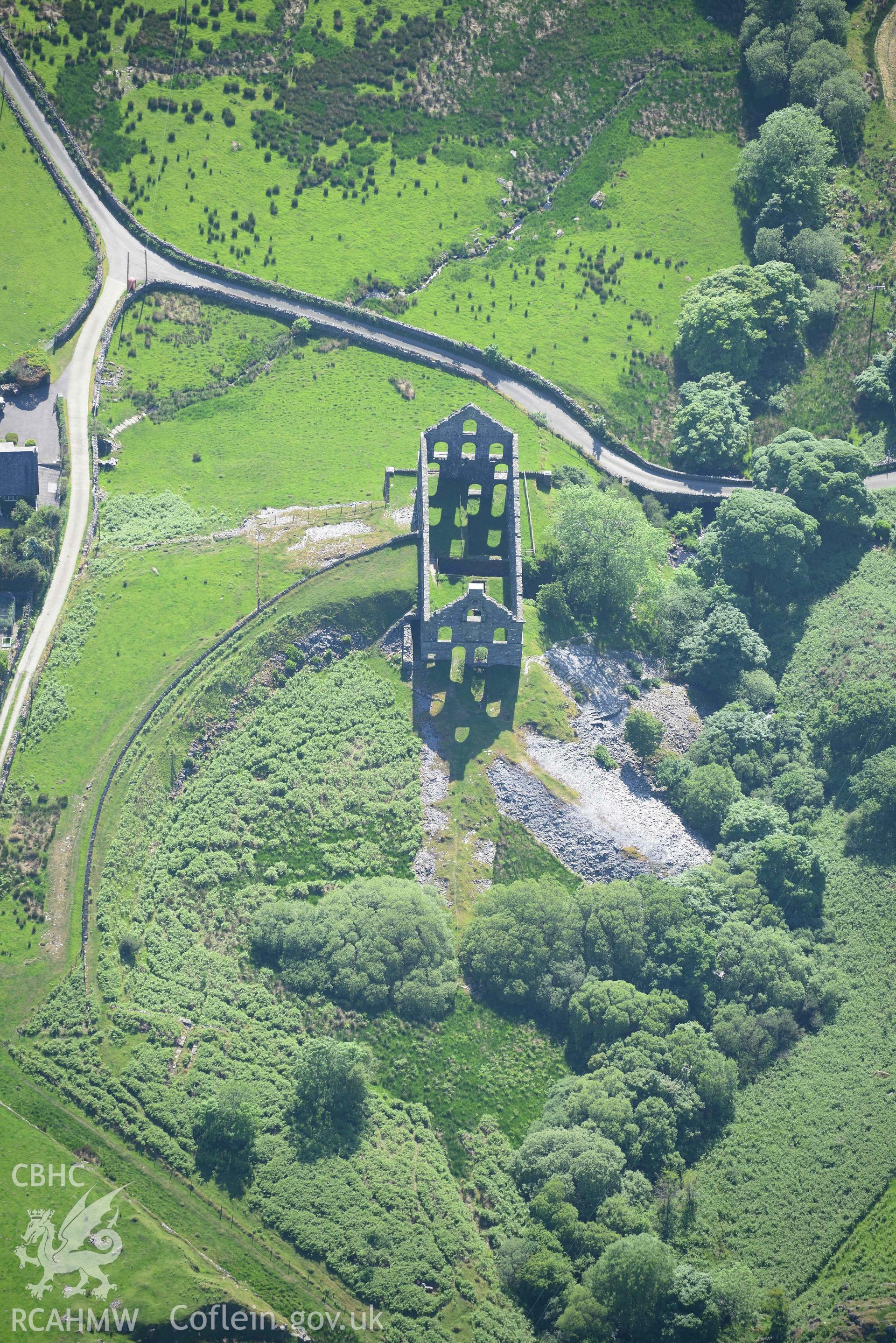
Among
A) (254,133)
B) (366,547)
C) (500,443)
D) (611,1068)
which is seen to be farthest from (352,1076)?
(254,133)

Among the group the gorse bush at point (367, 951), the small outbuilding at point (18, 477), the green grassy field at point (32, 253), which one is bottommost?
the gorse bush at point (367, 951)

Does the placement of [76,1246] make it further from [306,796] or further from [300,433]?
[300,433]

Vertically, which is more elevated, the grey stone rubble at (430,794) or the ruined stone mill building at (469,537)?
the ruined stone mill building at (469,537)

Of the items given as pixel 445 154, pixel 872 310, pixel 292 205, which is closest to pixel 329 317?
pixel 292 205

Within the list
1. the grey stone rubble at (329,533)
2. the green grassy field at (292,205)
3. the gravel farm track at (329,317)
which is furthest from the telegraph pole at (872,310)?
the grey stone rubble at (329,533)

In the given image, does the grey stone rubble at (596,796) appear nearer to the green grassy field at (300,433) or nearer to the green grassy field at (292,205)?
the green grassy field at (300,433)

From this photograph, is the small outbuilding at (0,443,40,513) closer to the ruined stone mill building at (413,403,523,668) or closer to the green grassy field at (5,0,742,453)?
the green grassy field at (5,0,742,453)

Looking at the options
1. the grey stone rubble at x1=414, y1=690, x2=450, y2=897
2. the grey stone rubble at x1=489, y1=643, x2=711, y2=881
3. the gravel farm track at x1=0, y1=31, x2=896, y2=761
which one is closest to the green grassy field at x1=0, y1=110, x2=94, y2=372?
the gravel farm track at x1=0, y1=31, x2=896, y2=761
